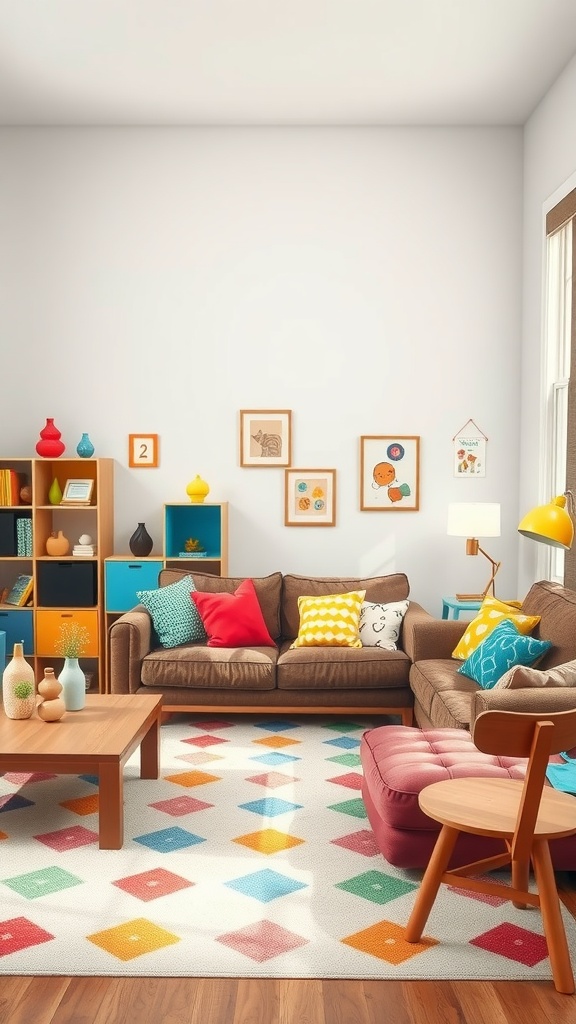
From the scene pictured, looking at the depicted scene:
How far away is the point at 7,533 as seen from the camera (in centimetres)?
630

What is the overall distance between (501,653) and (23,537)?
3.26 metres

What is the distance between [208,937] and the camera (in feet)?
9.67

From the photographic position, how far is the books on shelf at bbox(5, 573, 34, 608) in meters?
6.30

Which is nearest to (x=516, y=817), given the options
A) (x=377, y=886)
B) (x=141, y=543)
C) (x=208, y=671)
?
(x=377, y=886)

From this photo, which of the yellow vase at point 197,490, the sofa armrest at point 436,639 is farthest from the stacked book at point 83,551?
the sofa armrest at point 436,639

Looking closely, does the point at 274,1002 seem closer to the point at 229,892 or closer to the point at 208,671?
the point at 229,892

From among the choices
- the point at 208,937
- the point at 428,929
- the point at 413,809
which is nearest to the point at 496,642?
the point at 413,809

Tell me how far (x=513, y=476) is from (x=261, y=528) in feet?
5.56

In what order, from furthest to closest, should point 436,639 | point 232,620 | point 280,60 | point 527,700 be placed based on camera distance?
point 232,620 < point 280,60 < point 436,639 < point 527,700

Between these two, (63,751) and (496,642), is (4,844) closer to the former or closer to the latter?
(63,751)

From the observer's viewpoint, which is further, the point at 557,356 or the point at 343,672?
the point at 557,356

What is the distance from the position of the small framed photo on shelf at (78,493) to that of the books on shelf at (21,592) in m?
0.55

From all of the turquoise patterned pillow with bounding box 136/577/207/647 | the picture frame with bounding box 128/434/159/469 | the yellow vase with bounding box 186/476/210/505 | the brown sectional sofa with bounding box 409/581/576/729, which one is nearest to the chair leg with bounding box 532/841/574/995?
the brown sectional sofa with bounding box 409/581/576/729

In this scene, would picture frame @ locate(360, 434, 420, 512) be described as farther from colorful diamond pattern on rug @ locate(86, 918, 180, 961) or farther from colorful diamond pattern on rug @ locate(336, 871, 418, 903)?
colorful diamond pattern on rug @ locate(86, 918, 180, 961)
